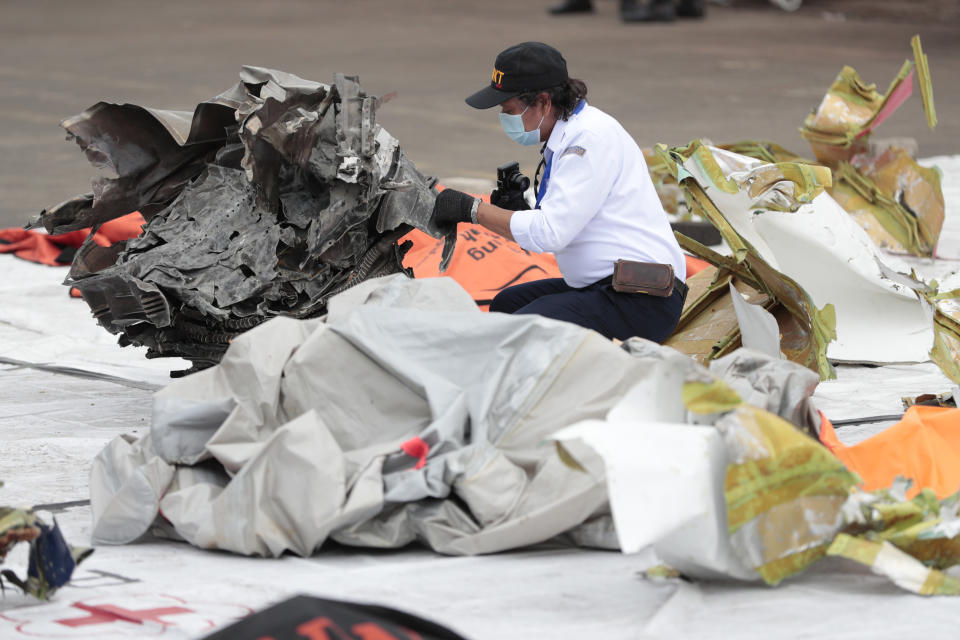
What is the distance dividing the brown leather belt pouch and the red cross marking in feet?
5.62

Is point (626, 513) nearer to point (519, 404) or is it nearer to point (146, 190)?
point (519, 404)

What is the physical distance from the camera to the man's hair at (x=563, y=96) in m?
3.55

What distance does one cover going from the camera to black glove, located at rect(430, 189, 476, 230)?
12.1 feet

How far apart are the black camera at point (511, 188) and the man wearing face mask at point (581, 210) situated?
21 centimetres

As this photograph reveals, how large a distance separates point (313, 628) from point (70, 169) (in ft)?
23.1

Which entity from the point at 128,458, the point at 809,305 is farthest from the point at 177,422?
the point at 809,305

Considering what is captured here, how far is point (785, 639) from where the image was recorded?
215 cm

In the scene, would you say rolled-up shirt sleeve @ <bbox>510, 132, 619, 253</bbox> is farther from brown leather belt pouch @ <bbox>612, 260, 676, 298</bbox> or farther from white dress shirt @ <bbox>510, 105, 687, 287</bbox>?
brown leather belt pouch @ <bbox>612, 260, 676, 298</bbox>

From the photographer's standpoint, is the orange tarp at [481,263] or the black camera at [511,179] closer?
the black camera at [511,179]

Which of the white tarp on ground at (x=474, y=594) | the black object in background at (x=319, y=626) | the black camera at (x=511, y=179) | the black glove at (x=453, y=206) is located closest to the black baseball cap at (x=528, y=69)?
the black glove at (x=453, y=206)

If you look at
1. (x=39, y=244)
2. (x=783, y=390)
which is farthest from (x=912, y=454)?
(x=39, y=244)

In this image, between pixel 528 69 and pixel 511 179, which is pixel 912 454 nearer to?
pixel 528 69

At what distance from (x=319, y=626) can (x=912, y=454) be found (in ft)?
5.55

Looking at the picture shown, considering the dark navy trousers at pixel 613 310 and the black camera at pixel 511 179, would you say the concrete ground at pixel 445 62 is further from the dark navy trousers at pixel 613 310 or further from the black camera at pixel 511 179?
the dark navy trousers at pixel 613 310
